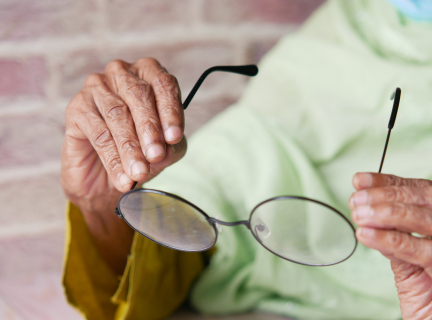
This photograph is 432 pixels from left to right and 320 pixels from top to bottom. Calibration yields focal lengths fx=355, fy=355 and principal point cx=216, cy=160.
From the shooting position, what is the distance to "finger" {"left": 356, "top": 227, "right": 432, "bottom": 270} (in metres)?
0.34

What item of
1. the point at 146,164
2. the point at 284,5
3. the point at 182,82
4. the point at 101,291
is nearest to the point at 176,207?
the point at 146,164

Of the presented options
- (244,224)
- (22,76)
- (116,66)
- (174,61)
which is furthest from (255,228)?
(22,76)

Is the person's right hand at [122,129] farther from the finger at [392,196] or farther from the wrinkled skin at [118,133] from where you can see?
the finger at [392,196]

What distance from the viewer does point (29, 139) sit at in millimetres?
770

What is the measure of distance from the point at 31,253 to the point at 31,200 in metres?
0.15

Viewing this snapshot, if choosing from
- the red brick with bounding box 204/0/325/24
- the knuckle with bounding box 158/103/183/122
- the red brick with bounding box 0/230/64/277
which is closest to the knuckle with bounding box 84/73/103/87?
the knuckle with bounding box 158/103/183/122

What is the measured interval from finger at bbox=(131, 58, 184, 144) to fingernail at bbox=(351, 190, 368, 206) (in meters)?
0.19

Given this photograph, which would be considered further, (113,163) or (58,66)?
(58,66)

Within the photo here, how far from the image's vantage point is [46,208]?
0.84 m

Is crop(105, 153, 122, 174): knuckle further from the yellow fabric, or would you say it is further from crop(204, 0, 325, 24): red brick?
crop(204, 0, 325, 24): red brick

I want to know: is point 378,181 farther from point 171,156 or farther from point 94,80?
point 94,80

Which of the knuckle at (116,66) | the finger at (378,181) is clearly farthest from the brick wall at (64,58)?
the finger at (378,181)

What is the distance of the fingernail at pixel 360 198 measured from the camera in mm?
341

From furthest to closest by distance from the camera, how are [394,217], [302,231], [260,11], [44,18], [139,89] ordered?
[260,11] < [44,18] < [302,231] < [139,89] < [394,217]
